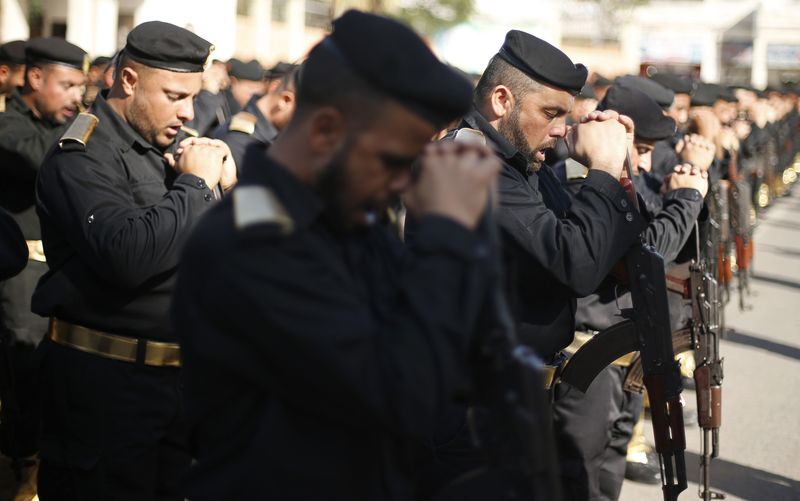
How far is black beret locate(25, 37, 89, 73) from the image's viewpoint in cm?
598

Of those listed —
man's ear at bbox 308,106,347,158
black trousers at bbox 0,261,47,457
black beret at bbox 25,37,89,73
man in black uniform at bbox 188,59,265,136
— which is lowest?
black trousers at bbox 0,261,47,457

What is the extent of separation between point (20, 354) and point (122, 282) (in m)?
2.61

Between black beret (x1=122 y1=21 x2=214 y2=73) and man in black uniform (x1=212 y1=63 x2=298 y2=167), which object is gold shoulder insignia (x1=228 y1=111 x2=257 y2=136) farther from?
black beret (x1=122 y1=21 x2=214 y2=73)

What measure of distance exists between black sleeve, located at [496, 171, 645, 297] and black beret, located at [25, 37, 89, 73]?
341cm

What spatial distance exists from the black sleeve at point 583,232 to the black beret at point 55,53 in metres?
3.41

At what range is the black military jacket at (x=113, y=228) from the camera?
11.3 ft

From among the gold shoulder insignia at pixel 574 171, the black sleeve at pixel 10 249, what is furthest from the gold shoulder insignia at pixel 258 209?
the gold shoulder insignia at pixel 574 171

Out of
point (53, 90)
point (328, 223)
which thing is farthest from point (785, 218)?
point (328, 223)

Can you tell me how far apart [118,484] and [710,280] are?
2.68m

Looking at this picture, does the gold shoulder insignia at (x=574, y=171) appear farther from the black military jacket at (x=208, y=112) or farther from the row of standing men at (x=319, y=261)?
the black military jacket at (x=208, y=112)

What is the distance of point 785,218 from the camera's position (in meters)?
19.8

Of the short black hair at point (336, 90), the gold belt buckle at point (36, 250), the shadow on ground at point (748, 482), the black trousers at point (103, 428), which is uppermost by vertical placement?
the short black hair at point (336, 90)

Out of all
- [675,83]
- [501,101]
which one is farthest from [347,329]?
[675,83]

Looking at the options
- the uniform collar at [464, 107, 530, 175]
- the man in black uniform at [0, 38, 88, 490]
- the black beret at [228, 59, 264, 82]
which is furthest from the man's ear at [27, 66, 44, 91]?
the black beret at [228, 59, 264, 82]
